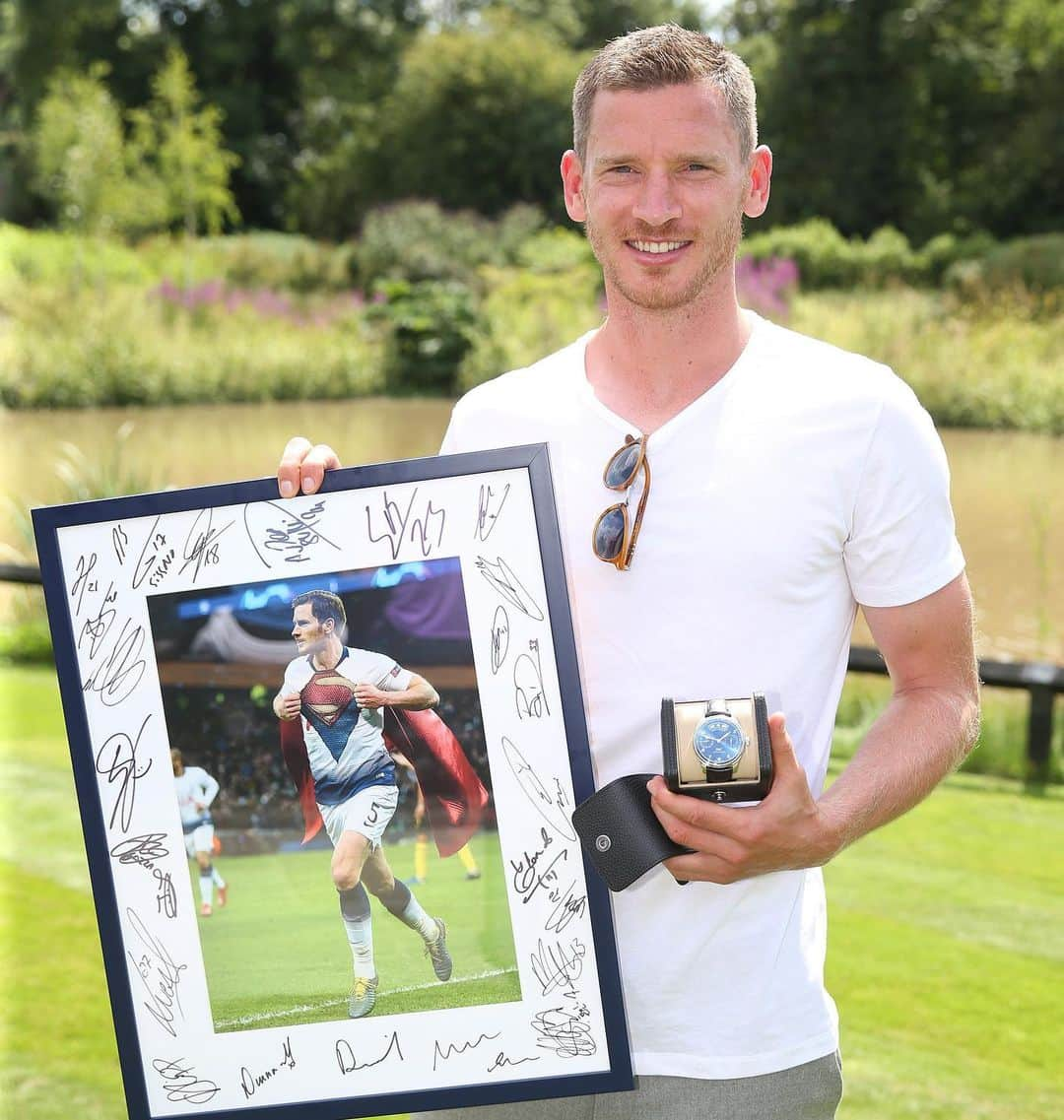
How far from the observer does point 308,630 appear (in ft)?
4.88

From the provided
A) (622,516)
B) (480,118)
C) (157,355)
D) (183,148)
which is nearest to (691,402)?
(622,516)

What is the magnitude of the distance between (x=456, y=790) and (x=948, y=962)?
2.59 metres

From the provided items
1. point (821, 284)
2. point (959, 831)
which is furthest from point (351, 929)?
point (821, 284)

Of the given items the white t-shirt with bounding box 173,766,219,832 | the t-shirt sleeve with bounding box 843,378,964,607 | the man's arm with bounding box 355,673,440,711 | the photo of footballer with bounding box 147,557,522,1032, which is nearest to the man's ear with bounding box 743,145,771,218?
the t-shirt sleeve with bounding box 843,378,964,607

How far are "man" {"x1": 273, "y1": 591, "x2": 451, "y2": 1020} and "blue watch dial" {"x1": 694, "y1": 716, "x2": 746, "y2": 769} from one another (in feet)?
1.12

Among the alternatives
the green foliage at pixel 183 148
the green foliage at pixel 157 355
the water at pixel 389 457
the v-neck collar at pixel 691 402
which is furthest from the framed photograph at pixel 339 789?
the green foliage at pixel 183 148

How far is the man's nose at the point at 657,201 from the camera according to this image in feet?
4.89

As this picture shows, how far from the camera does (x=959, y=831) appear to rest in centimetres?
470

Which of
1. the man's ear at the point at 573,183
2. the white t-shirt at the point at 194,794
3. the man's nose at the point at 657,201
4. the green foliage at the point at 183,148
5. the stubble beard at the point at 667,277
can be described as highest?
the green foliage at the point at 183,148
